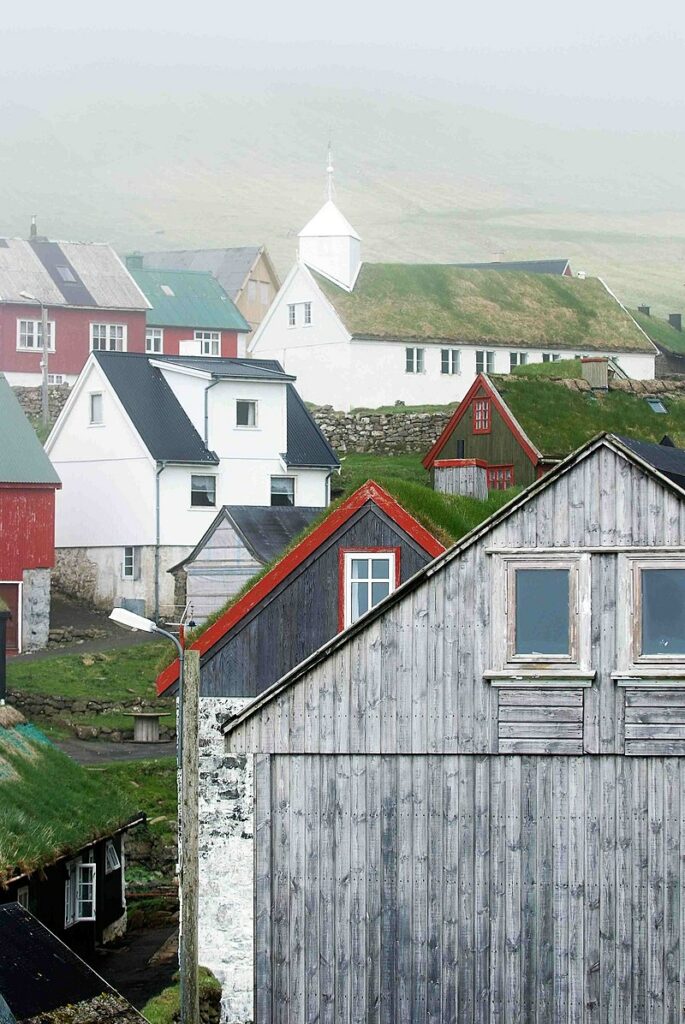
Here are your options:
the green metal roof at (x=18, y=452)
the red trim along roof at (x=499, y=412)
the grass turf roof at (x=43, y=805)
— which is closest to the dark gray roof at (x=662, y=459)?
the grass turf roof at (x=43, y=805)

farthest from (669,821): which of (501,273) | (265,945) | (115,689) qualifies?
(501,273)

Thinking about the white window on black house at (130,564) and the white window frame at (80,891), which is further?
the white window on black house at (130,564)

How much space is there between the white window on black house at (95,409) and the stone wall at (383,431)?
12566 millimetres

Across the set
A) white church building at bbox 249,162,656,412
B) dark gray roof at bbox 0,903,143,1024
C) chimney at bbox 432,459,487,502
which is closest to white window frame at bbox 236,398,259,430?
white church building at bbox 249,162,656,412

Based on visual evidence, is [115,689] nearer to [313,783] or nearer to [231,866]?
[231,866]

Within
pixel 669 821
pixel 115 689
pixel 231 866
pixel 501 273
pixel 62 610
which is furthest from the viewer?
pixel 501 273

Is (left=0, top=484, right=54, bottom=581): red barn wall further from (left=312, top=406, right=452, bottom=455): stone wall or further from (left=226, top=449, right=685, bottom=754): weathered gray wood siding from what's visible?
(left=226, top=449, right=685, bottom=754): weathered gray wood siding

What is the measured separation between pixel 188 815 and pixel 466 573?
4.21 m

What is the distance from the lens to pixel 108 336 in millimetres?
90250

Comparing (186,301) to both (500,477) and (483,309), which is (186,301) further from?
(500,477)

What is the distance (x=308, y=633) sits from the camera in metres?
28.4

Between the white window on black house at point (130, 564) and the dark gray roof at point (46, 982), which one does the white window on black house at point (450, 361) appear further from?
the dark gray roof at point (46, 982)

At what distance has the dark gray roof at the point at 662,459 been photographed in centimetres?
2223

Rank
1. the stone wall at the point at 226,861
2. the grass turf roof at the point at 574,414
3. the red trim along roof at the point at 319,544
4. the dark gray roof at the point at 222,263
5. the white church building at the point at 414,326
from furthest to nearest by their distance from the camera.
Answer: the dark gray roof at the point at 222,263
the white church building at the point at 414,326
the grass turf roof at the point at 574,414
the red trim along roof at the point at 319,544
the stone wall at the point at 226,861
